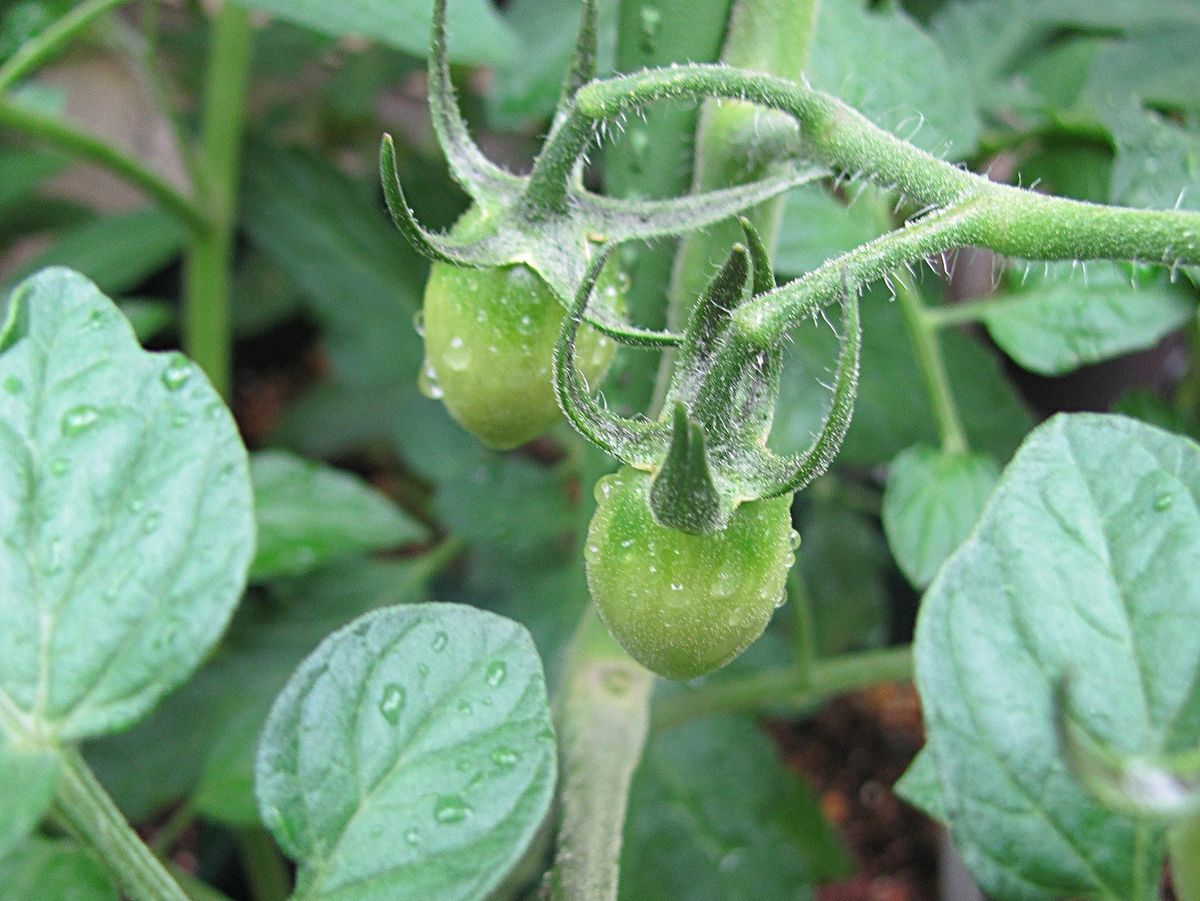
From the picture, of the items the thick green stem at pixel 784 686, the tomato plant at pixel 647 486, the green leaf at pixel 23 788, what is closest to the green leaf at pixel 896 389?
the tomato plant at pixel 647 486

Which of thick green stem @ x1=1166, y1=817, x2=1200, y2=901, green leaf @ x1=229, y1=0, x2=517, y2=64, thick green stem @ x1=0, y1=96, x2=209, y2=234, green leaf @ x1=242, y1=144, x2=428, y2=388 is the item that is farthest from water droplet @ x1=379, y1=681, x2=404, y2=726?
green leaf @ x1=242, y1=144, x2=428, y2=388

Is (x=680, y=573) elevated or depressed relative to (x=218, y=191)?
elevated

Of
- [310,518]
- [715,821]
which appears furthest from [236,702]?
[715,821]

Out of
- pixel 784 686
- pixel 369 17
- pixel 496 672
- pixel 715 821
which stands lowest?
pixel 715 821

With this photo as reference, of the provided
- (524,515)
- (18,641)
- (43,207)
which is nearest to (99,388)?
(18,641)

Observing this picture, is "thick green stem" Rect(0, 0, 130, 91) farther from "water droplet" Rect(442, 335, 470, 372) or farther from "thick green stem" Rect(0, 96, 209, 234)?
"water droplet" Rect(442, 335, 470, 372)

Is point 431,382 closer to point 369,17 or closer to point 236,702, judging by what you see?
point 369,17

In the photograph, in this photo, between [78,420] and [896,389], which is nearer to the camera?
[78,420]
